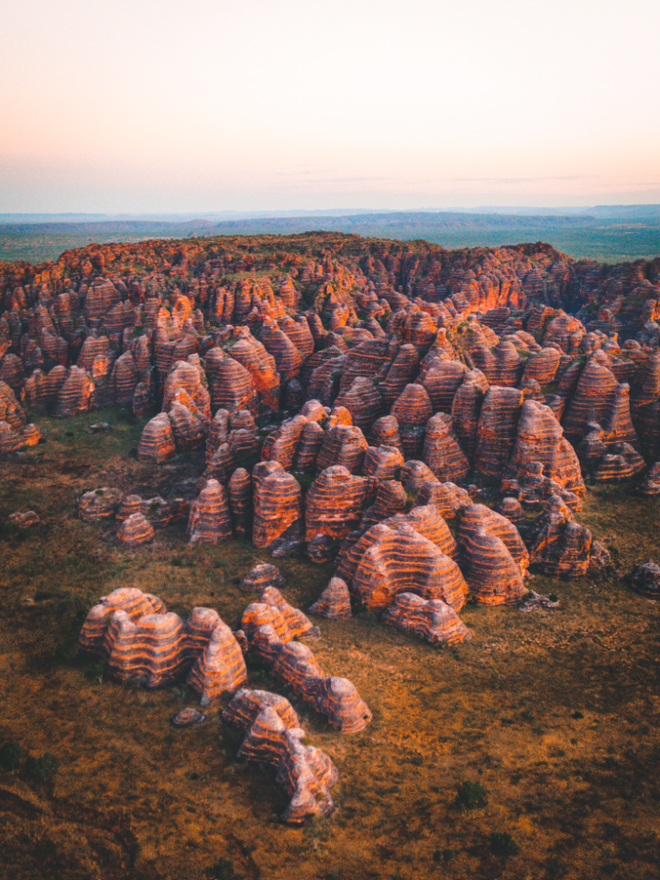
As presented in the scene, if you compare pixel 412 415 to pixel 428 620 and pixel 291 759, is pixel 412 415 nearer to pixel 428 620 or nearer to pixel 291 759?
pixel 428 620

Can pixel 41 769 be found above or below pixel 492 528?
below

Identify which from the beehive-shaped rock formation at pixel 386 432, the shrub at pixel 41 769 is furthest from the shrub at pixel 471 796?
the beehive-shaped rock formation at pixel 386 432

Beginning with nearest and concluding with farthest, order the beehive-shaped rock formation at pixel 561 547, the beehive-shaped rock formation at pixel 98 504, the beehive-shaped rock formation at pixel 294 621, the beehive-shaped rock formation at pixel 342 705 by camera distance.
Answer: the beehive-shaped rock formation at pixel 342 705 < the beehive-shaped rock formation at pixel 294 621 < the beehive-shaped rock formation at pixel 561 547 < the beehive-shaped rock formation at pixel 98 504

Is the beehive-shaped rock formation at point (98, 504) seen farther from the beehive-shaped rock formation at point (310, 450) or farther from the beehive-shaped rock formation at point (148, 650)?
the beehive-shaped rock formation at point (148, 650)

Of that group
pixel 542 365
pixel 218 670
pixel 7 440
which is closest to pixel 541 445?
pixel 542 365

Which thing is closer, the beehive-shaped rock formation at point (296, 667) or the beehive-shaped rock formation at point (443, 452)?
the beehive-shaped rock formation at point (296, 667)

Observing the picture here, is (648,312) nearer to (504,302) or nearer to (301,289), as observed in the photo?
(504,302)
